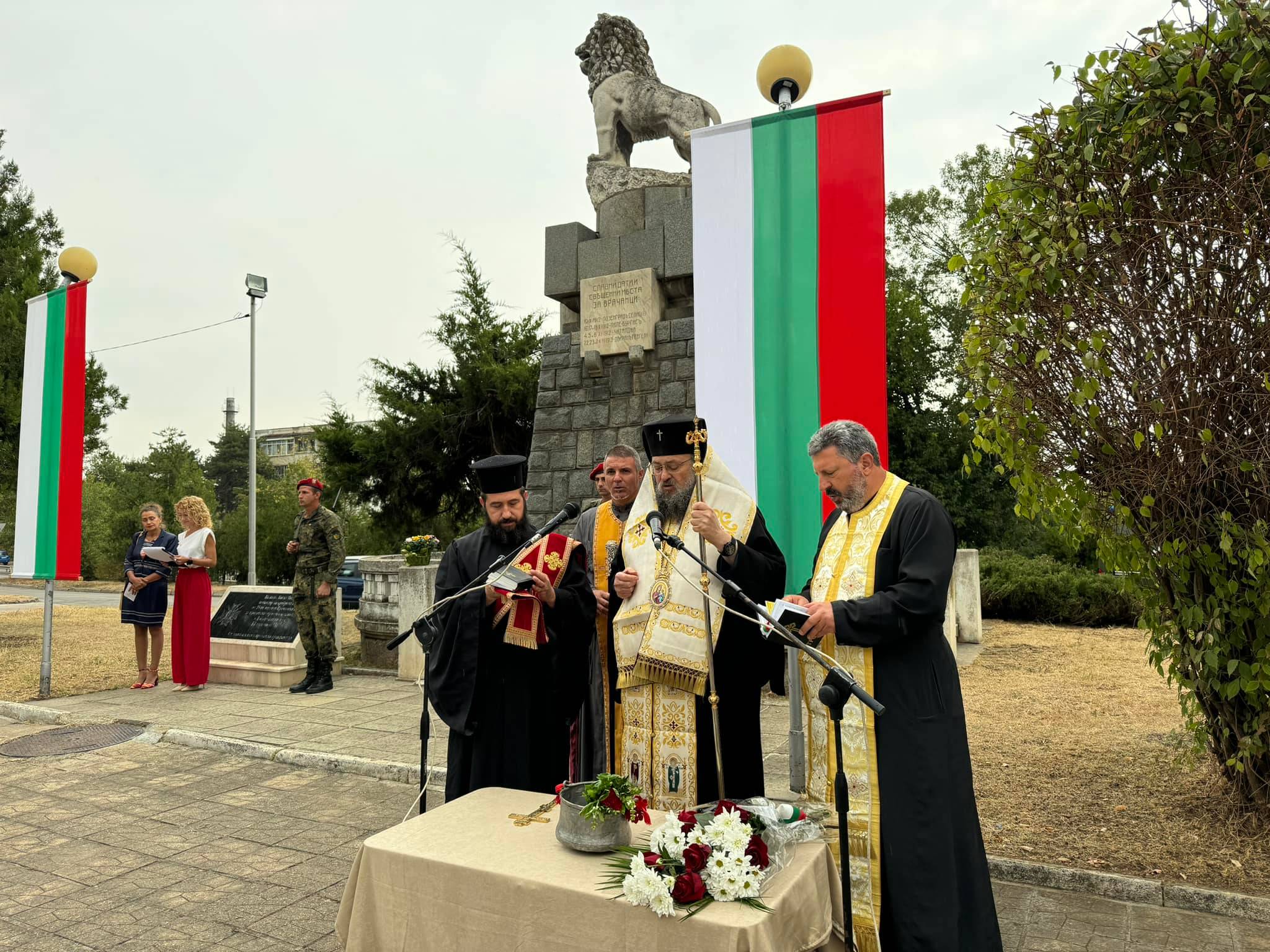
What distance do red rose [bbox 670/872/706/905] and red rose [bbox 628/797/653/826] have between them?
1.18 feet

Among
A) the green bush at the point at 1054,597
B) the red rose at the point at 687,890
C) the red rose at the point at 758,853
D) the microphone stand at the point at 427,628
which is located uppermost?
the microphone stand at the point at 427,628

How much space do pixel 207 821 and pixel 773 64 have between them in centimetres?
538

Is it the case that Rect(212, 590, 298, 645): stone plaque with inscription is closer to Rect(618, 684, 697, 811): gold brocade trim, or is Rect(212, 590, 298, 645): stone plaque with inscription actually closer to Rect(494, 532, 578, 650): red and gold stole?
Rect(494, 532, 578, 650): red and gold stole

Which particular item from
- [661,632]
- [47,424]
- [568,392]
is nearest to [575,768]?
[661,632]

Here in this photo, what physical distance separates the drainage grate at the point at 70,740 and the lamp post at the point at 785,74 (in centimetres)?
663

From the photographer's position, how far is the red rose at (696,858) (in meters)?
2.26

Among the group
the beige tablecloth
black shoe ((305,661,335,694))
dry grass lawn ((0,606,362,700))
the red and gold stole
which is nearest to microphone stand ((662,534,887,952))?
the beige tablecloth

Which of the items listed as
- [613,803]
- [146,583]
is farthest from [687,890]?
[146,583]

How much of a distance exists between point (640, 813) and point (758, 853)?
0.42 m

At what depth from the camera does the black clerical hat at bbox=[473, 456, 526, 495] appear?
4.02 metres

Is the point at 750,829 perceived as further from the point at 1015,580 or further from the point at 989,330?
the point at 1015,580

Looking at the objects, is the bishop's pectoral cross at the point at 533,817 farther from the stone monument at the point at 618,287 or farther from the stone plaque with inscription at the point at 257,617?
the stone plaque with inscription at the point at 257,617

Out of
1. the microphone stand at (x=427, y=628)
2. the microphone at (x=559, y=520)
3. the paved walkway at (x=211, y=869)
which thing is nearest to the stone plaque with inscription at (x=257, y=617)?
the paved walkway at (x=211, y=869)

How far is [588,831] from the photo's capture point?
250 centimetres
